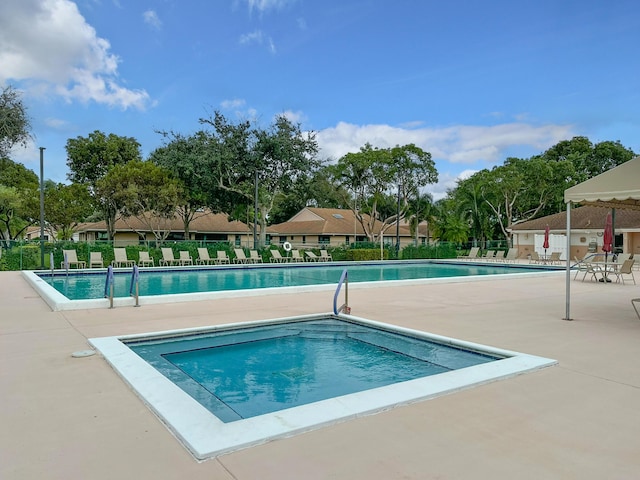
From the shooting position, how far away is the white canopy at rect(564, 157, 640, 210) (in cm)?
656

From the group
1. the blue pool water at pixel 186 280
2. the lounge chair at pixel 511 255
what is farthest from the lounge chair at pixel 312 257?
the lounge chair at pixel 511 255

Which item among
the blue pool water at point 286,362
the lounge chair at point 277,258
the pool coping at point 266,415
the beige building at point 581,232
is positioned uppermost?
the beige building at point 581,232

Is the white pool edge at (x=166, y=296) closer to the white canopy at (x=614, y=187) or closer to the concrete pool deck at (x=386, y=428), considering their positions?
the concrete pool deck at (x=386, y=428)

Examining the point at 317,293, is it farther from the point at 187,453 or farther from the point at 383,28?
the point at 383,28

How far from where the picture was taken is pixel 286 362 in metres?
6.14

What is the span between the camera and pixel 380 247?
29734 millimetres

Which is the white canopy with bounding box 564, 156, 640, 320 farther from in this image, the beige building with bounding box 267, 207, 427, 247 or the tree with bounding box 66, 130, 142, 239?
the tree with bounding box 66, 130, 142, 239

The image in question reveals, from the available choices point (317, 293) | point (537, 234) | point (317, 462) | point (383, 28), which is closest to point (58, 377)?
point (317, 462)

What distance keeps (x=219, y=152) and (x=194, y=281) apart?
44.3ft

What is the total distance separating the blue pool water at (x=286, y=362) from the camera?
484 cm

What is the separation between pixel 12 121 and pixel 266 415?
2218 centimetres

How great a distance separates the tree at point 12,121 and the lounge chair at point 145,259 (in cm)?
692

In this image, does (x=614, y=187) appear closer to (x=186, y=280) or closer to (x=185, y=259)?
(x=186, y=280)

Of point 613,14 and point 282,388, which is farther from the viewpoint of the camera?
point 613,14
